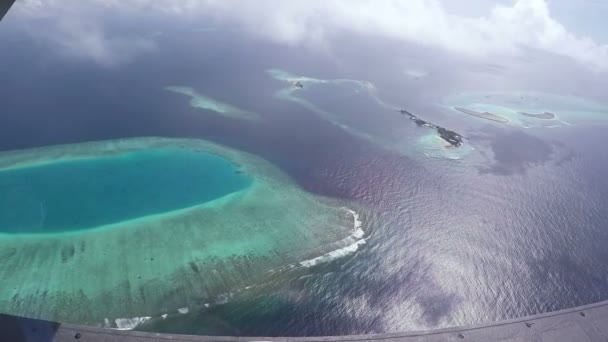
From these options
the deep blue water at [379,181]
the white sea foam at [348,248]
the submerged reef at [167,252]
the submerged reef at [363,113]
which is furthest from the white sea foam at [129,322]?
the submerged reef at [363,113]

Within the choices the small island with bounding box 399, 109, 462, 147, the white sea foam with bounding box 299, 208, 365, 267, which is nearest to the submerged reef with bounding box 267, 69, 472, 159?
the small island with bounding box 399, 109, 462, 147

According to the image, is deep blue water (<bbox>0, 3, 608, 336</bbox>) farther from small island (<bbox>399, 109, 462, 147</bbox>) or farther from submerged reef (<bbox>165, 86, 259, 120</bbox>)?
small island (<bbox>399, 109, 462, 147</bbox>)

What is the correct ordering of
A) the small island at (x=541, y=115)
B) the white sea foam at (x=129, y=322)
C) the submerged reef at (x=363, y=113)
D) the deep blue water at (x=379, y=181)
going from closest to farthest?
the white sea foam at (x=129, y=322) → the deep blue water at (x=379, y=181) → the submerged reef at (x=363, y=113) → the small island at (x=541, y=115)

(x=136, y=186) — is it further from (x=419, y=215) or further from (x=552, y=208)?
(x=552, y=208)

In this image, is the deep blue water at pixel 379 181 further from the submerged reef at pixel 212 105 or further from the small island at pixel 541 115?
the small island at pixel 541 115

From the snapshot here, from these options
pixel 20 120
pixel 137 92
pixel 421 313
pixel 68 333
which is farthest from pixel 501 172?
pixel 20 120

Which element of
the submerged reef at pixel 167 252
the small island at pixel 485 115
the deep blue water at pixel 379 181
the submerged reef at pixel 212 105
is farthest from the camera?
the small island at pixel 485 115
